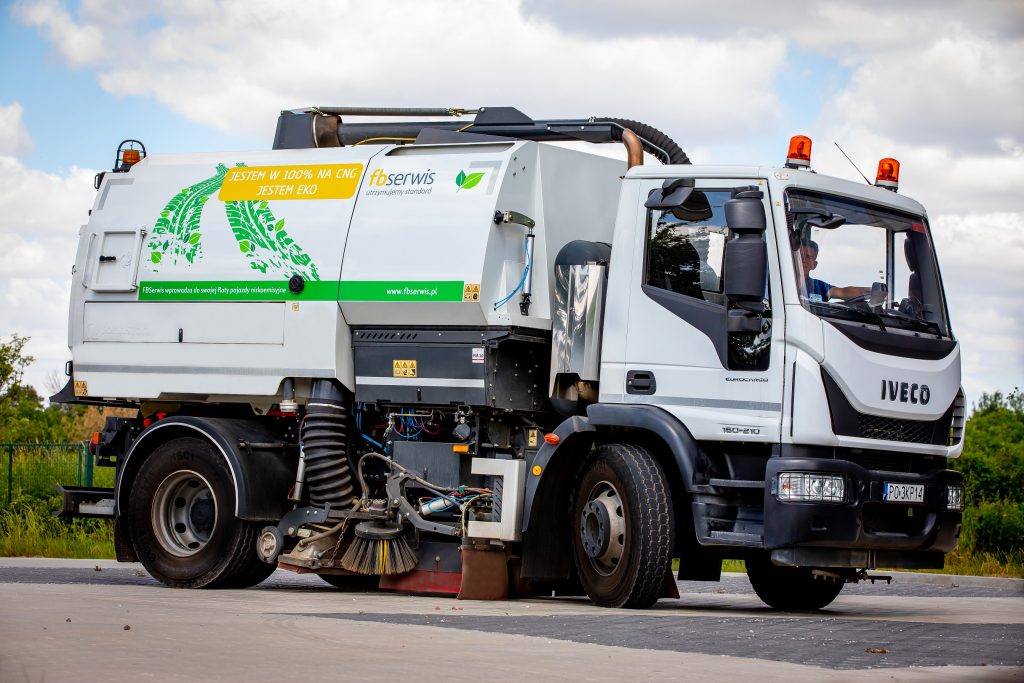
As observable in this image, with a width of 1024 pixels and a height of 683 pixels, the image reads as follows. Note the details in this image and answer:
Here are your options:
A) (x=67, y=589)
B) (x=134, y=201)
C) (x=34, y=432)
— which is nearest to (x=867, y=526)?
(x=67, y=589)

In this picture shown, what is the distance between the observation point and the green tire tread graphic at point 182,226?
1346cm

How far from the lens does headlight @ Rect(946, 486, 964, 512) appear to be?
11312 millimetres

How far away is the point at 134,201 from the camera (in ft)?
45.7

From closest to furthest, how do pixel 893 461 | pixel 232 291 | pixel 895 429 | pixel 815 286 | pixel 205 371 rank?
pixel 815 286, pixel 895 429, pixel 893 461, pixel 232 291, pixel 205 371

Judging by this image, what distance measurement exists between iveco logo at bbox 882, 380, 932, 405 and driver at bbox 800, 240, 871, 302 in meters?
0.69

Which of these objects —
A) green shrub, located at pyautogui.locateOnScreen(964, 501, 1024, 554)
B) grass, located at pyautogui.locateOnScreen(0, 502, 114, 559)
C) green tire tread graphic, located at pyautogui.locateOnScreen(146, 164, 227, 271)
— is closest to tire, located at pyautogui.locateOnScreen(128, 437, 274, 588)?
green tire tread graphic, located at pyautogui.locateOnScreen(146, 164, 227, 271)

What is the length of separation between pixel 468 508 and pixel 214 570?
2.33 m

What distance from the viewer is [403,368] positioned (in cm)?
1266

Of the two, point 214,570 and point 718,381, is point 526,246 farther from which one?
point 214,570

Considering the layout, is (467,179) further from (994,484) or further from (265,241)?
(994,484)

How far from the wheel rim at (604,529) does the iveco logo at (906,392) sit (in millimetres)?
2068

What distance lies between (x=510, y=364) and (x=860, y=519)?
311cm

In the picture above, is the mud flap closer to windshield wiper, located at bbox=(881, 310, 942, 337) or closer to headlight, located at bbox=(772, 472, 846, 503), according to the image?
headlight, located at bbox=(772, 472, 846, 503)

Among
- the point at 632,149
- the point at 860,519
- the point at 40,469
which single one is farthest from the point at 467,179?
the point at 40,469
